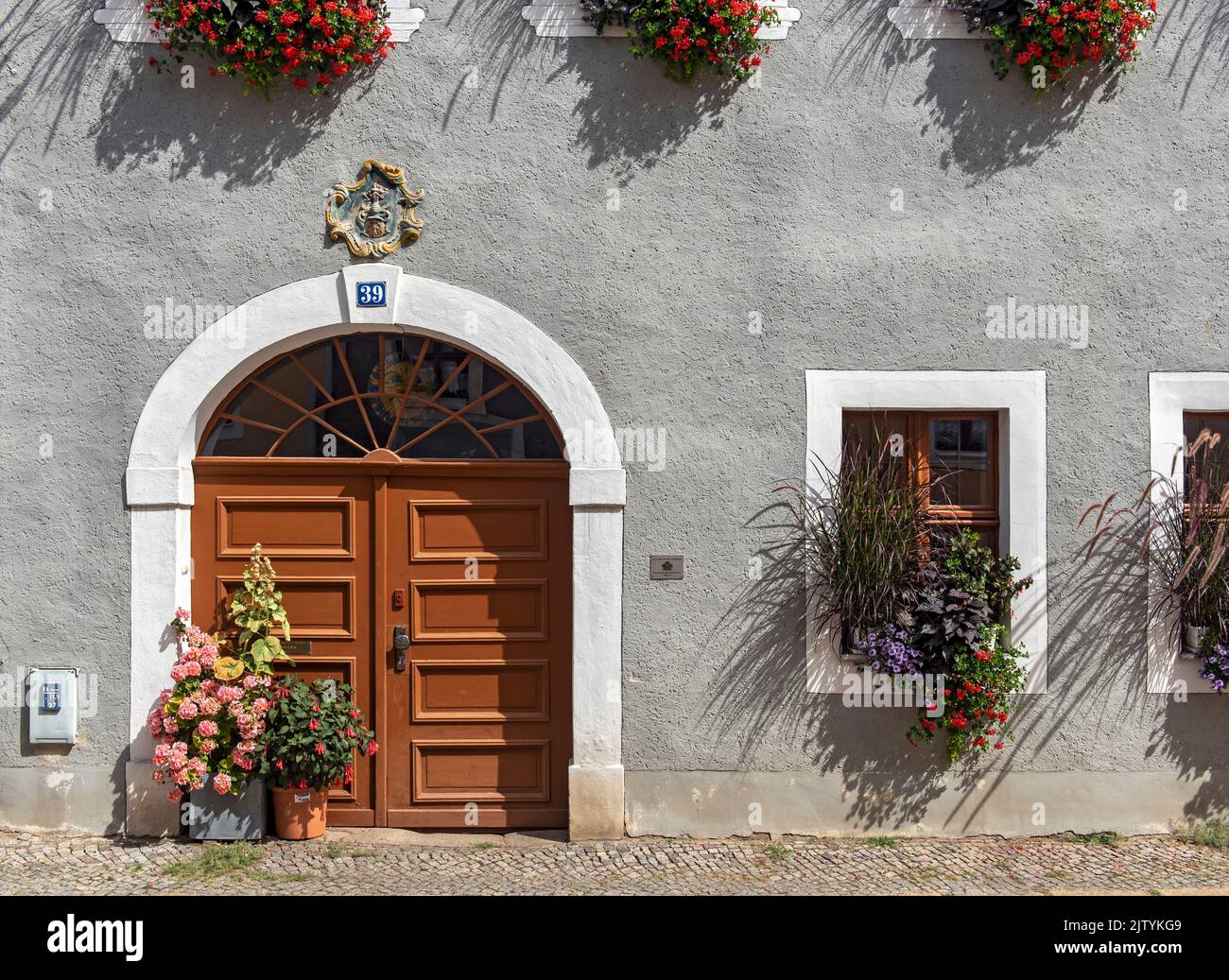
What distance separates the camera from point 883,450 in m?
5.84

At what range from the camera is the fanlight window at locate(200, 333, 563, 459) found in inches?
234

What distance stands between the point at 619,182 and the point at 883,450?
82.0 inches

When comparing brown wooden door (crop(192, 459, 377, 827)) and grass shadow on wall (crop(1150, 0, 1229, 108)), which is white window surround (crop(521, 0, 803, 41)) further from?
brown wooden door (crop(192, 459, 377, 827))

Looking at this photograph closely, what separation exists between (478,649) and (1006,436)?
318 cm

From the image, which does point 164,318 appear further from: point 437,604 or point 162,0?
point 437,604

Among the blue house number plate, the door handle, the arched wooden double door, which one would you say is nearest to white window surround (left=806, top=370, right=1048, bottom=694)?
the arched wooden double door

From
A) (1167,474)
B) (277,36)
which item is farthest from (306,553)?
(1167,474)

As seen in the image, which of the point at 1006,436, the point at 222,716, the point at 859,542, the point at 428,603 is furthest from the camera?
the point at 428,603

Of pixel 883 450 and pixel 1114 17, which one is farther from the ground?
pixel 1114 17

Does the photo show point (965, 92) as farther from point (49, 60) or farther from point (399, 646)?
point (49, 60)

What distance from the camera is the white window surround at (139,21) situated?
5.74m

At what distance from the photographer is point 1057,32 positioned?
5.58 metres

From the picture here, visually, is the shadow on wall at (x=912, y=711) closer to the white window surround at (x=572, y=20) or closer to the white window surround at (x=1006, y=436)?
the white window surround at (x=1006, y=436)
